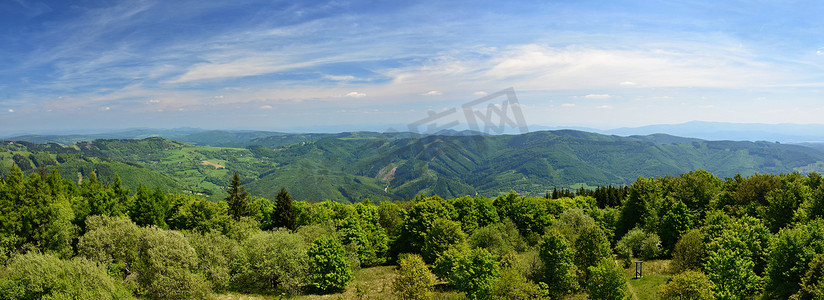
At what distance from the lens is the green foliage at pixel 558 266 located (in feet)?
110

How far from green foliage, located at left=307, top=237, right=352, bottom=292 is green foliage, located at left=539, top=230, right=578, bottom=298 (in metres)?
21.2

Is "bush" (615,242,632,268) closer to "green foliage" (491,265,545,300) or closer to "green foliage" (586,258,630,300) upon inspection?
"green foliage" (586,258,630,300)

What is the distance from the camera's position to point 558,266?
1320 inches

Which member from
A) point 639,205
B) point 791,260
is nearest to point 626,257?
point 791,260

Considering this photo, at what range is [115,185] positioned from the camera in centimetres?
5025

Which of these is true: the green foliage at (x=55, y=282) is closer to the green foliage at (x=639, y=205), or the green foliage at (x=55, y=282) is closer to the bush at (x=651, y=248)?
the bush at (x=651, y=248)

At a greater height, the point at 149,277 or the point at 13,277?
the point at 13,277

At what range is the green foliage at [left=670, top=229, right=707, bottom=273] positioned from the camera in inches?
1383

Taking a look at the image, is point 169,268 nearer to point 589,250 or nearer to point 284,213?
point 284,213

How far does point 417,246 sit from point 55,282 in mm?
37509

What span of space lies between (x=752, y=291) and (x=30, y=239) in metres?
71.1

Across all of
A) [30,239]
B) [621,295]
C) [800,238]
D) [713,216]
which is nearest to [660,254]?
[713,216]

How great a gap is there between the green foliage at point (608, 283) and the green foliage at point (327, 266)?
24805 mm

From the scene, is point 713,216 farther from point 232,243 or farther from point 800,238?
point 232,243
